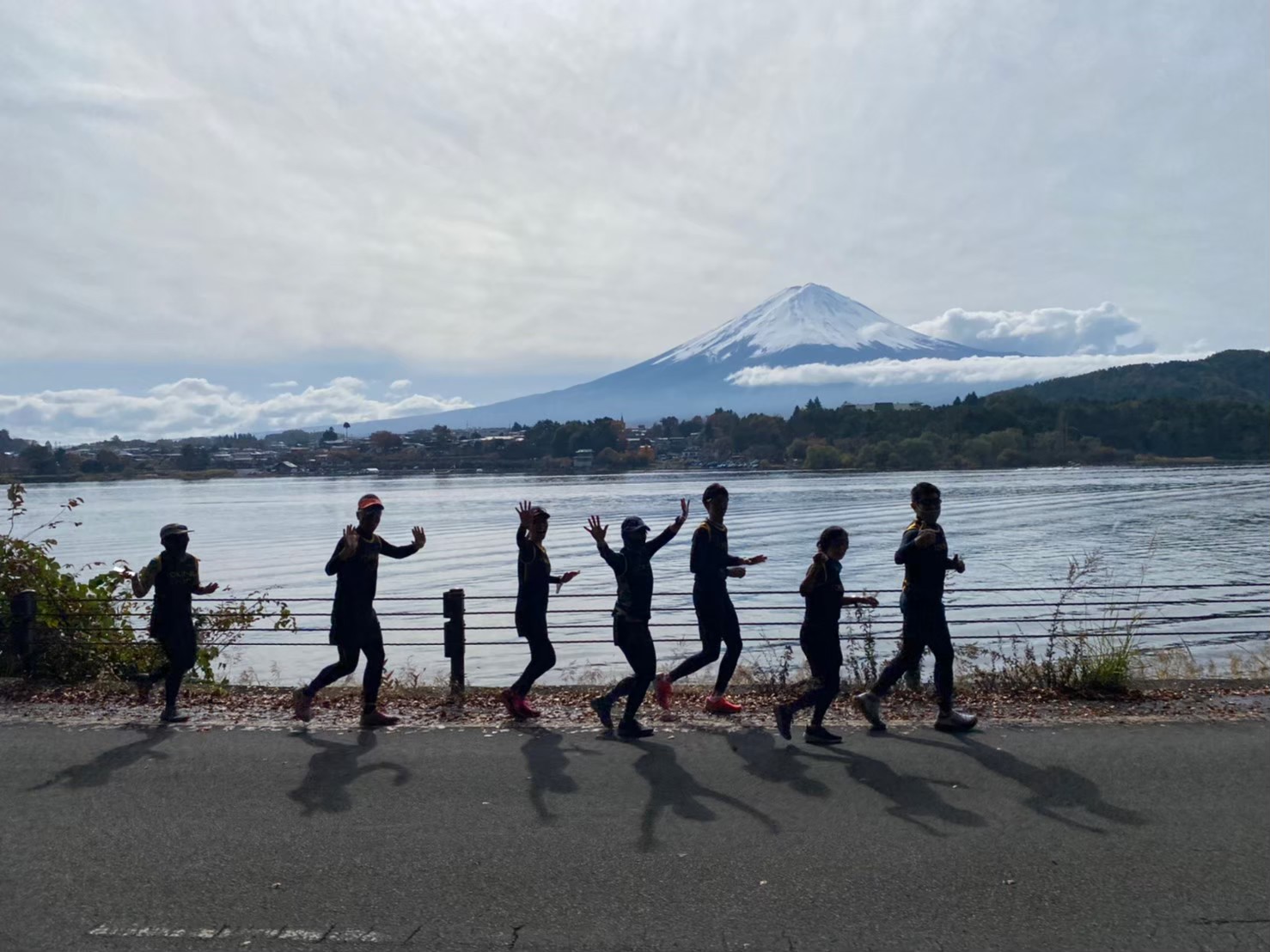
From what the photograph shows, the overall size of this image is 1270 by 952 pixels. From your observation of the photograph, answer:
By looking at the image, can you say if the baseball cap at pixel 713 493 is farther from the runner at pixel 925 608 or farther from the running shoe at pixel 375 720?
the running shoe at pixel 375 720

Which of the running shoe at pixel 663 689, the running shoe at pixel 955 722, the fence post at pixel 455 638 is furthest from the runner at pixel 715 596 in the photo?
the fence post at pixel 455 638

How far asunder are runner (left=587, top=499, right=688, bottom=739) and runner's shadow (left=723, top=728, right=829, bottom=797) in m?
0.68

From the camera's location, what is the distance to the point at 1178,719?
697cm

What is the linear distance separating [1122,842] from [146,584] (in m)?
6.73

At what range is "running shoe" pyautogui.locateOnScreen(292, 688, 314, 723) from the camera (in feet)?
24.4

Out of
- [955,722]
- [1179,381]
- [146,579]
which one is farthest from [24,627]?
[1179,381]

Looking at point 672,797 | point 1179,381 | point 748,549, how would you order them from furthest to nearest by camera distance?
point 1179,381, point 748,549, point 672,797

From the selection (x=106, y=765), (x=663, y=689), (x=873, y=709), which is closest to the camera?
(x=106, y=765)

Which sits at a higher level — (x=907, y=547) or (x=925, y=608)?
(x=907, y=547)

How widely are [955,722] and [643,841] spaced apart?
2.93 m

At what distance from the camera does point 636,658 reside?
22.9 feet

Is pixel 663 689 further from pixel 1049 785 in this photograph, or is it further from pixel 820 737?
pixel 1049 785

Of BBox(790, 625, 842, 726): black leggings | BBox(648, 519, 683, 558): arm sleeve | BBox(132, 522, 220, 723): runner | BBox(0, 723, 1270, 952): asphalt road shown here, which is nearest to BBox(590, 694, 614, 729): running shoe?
BBox(0, 723, 1270, 952): asphalt road

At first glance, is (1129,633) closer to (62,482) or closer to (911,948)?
(911,948)
